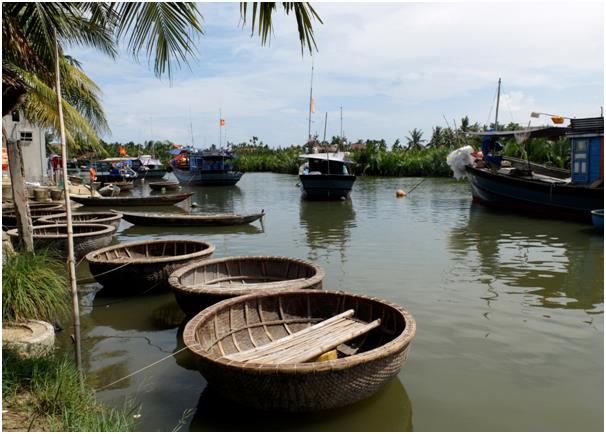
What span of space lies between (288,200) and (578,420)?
20408 mm

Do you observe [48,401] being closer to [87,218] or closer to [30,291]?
[30,291]

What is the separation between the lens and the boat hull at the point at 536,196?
1434cm

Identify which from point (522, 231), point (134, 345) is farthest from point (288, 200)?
point (134, 345)

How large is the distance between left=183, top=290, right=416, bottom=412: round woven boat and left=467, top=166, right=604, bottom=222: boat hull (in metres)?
11.8

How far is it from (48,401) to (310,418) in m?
1.89

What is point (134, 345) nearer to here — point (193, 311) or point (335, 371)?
point (193, 311)

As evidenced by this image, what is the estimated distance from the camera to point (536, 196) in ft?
51.9

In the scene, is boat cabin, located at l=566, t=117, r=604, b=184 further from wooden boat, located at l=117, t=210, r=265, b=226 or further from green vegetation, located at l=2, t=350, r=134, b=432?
green vegetation, located at l=2, t=350, r=134, b=432

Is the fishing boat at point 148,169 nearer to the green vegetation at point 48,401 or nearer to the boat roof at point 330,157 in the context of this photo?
the boat roof at point 330,157

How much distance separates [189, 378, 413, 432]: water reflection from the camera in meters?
3.88

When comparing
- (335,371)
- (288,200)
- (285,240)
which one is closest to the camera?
(335,371)

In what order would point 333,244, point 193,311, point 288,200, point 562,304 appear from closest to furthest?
point 193,311 < point 562,304 < point 333,244 < point 288,200

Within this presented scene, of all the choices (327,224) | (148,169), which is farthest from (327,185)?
(148,169)

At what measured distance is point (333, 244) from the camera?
40.0ft
